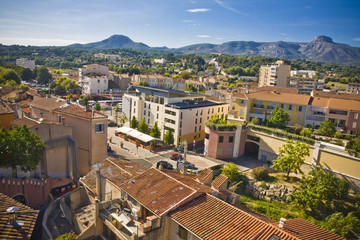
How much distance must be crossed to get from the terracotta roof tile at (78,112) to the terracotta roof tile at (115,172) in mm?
9361

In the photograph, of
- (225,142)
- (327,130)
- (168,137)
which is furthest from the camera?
(168,137)

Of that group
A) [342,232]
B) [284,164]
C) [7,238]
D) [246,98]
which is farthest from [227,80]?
[7,238]

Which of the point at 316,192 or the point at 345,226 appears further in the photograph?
the point at 316,192

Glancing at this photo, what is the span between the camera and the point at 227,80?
15000 centimetres

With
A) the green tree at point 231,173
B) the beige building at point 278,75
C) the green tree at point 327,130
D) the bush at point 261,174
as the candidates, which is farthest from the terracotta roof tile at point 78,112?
the beige building at point 278,75

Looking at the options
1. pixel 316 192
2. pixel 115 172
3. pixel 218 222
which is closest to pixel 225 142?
pixel 316 192

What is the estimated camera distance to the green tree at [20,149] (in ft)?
75.5

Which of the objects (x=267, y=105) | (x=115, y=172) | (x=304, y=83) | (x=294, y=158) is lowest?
(x=294, y=158)

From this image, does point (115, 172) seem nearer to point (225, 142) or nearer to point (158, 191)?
point (158, 191)

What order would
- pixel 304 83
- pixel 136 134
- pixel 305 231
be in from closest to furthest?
1. pixel 305 231
2. pixel 136 134
3. pixel 304 83

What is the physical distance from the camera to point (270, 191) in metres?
32.0

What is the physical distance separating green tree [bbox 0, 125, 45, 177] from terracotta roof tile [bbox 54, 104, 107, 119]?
780cm

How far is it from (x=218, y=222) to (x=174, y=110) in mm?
35702

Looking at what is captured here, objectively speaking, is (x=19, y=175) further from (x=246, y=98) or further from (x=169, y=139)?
(x=246, y=98)
